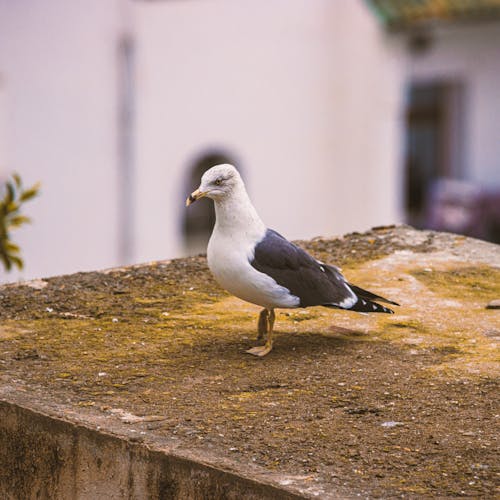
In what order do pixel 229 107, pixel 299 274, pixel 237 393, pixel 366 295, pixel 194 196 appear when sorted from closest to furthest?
pixel 237 393 < pixel 194 196 < pixel 299 274 < pixel 366 295 < pixel 229 107

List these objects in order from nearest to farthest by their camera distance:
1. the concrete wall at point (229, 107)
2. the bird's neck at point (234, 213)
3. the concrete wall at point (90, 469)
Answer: the concrete wall at point (90, 469), the bird's neck at point (234, 213), the concrete wall at point (229, 107)

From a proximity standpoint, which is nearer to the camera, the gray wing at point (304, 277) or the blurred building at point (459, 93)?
the gray wing at point (304, 277)

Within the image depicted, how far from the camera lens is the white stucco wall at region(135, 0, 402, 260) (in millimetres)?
11562

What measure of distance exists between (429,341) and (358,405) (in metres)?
0.71

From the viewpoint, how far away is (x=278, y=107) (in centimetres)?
1198

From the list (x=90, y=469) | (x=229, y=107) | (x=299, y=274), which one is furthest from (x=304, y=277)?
(x=229, y=107)

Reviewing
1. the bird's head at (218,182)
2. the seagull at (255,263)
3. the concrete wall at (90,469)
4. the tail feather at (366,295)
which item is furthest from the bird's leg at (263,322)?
the concrete wall at (90,469)

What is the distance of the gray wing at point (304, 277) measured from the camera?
482cm

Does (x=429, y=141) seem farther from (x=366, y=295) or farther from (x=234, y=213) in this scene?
(x=234, y=213)

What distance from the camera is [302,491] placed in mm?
3758

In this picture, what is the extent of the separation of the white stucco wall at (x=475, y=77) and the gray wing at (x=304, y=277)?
25.7ft

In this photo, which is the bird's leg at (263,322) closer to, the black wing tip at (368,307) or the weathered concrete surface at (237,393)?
the weathered concrete surface at (237,393)

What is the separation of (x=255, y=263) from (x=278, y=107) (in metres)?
7.29

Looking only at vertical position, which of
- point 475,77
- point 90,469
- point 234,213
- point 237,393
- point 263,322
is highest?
point 475,77
